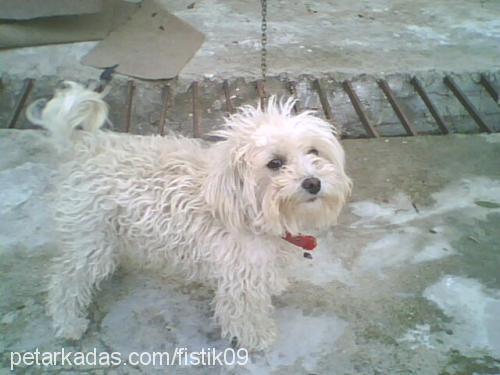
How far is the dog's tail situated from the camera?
2184 mm

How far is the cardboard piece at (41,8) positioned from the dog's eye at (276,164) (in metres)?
3.31

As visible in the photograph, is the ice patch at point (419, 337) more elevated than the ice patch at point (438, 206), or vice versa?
the ice patch at point (419, 337)

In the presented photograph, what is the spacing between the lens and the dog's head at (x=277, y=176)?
2025 millimetres

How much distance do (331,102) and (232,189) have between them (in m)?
2.28

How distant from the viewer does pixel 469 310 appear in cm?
254

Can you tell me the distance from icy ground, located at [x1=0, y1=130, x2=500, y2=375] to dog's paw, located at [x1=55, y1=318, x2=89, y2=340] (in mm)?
29

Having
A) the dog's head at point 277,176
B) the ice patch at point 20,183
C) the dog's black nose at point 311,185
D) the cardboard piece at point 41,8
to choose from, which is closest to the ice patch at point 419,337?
the dog's head at point 277,176

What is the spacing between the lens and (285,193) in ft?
6.59

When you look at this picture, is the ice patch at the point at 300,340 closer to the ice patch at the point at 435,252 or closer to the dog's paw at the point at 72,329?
the ice patch at the point at 435,252

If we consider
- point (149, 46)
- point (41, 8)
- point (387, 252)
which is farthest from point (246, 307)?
point (41, 8)

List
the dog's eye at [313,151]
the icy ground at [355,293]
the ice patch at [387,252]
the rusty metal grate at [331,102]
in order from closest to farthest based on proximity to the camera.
Answer: 1. the dog's eye at [313,151]
2. the icy ground at [355,293]
3. the ice patch at [387,252]
4. the rusty metal grate at [331,102]

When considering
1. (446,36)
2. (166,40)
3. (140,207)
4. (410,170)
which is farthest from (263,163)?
(446,36)

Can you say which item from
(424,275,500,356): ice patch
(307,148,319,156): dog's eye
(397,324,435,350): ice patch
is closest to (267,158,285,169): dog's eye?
(307,148,319,156): dog's eye

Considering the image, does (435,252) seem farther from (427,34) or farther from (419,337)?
(427,34)
